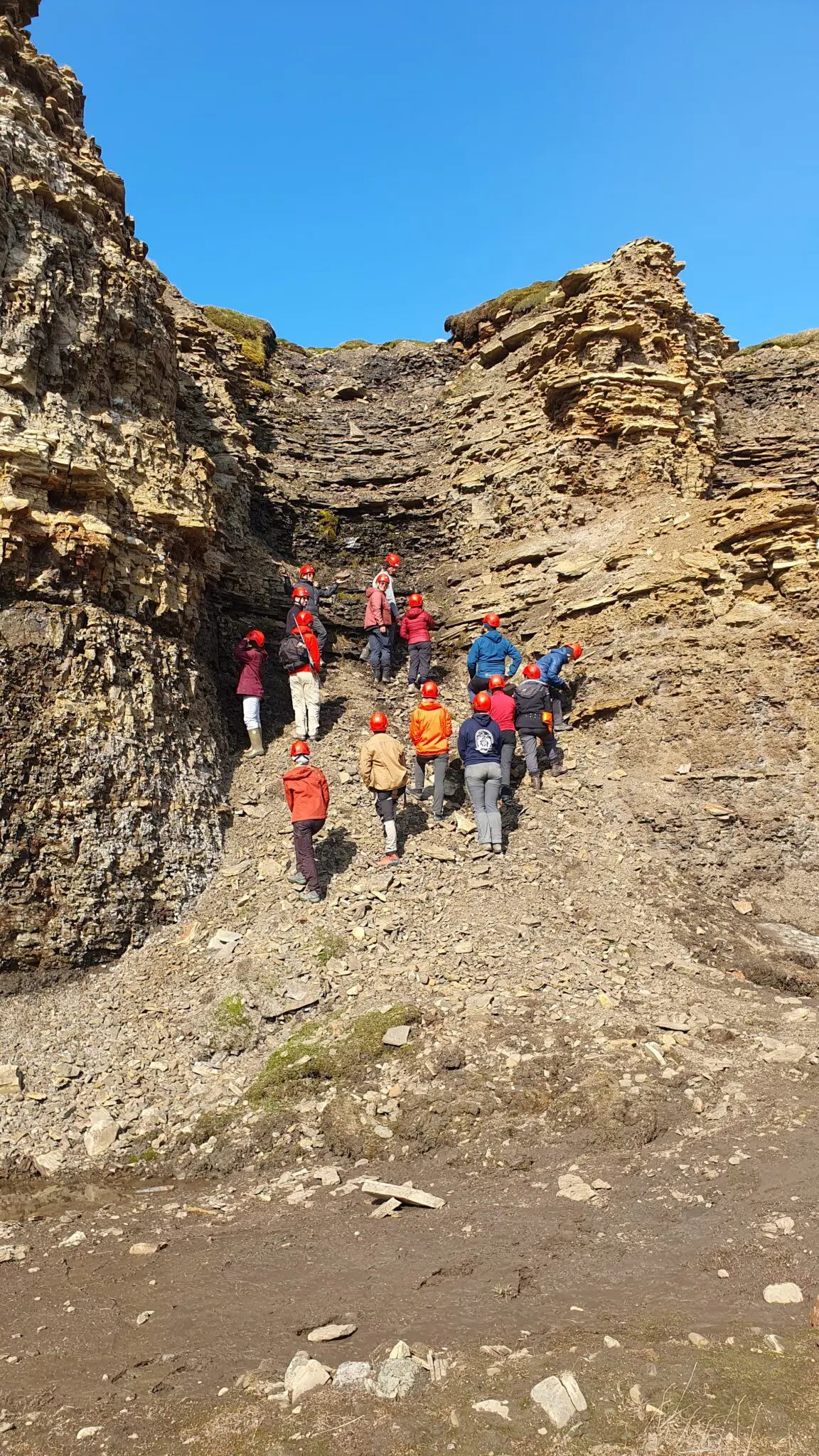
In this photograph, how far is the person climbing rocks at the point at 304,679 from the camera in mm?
13828

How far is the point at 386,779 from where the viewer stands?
10.7 metres

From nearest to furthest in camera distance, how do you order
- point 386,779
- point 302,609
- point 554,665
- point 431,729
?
point 386,779
point 431,729
point 554,665
point 302,609

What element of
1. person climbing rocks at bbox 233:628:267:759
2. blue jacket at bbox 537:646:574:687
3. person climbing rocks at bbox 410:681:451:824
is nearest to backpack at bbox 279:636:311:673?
person climbing rocks at bbox 233:628:267:759

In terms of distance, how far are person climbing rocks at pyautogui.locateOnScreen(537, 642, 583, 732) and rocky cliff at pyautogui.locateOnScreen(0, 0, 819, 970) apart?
0.56 m

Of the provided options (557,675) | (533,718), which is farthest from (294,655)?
(557,675)

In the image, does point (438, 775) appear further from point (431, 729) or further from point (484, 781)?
point (484, 781)

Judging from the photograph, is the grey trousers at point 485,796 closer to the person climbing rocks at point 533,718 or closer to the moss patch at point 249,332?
the person climbing rocks at point 533,718

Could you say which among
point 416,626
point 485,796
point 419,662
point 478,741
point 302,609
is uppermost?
point 302,609

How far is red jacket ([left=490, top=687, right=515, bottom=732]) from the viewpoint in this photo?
483 inches

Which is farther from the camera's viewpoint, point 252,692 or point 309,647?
point 309,647

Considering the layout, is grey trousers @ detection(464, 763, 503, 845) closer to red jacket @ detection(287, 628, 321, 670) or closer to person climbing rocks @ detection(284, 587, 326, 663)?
red jacket @ detection(287, 628, 321, 670)

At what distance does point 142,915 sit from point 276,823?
2.55m

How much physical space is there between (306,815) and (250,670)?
4500 mm

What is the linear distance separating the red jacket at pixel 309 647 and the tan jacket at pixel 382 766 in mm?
3569
